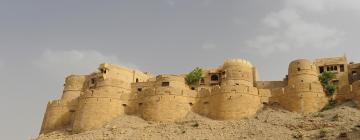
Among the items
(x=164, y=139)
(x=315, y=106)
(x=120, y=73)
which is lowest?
(x=164, y=139)

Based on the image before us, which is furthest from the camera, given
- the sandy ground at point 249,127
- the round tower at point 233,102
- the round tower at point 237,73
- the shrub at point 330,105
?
the round tower at point 237,73

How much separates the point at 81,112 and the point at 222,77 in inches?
462

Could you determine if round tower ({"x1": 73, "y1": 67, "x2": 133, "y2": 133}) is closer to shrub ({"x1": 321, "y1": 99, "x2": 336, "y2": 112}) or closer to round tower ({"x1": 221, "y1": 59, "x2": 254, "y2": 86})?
round tower ({"x1": 221, "y1": 59, "x2": 254, "y2": 86})

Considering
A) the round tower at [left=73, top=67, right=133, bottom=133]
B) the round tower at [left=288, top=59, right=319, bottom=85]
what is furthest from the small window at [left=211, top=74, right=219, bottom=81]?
the round tower at [left=73, top=67, right=133, bottom=133]

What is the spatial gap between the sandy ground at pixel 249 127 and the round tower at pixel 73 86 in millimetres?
7548

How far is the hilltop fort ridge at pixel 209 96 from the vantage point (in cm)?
3419

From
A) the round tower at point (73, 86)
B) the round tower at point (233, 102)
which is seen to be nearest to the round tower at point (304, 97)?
the round tower at point (233, 102)

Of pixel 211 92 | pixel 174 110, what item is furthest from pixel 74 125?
pixel 211 92

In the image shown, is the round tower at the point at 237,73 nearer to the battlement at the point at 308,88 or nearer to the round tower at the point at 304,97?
the round tower at the point at 304,97

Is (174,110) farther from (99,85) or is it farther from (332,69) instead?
(332,69)

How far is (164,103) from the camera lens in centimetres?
3534

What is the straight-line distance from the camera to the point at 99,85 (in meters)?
39.5

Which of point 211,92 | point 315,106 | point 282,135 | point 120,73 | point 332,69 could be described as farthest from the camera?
point 120,73

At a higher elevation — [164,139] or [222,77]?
[222,77]
